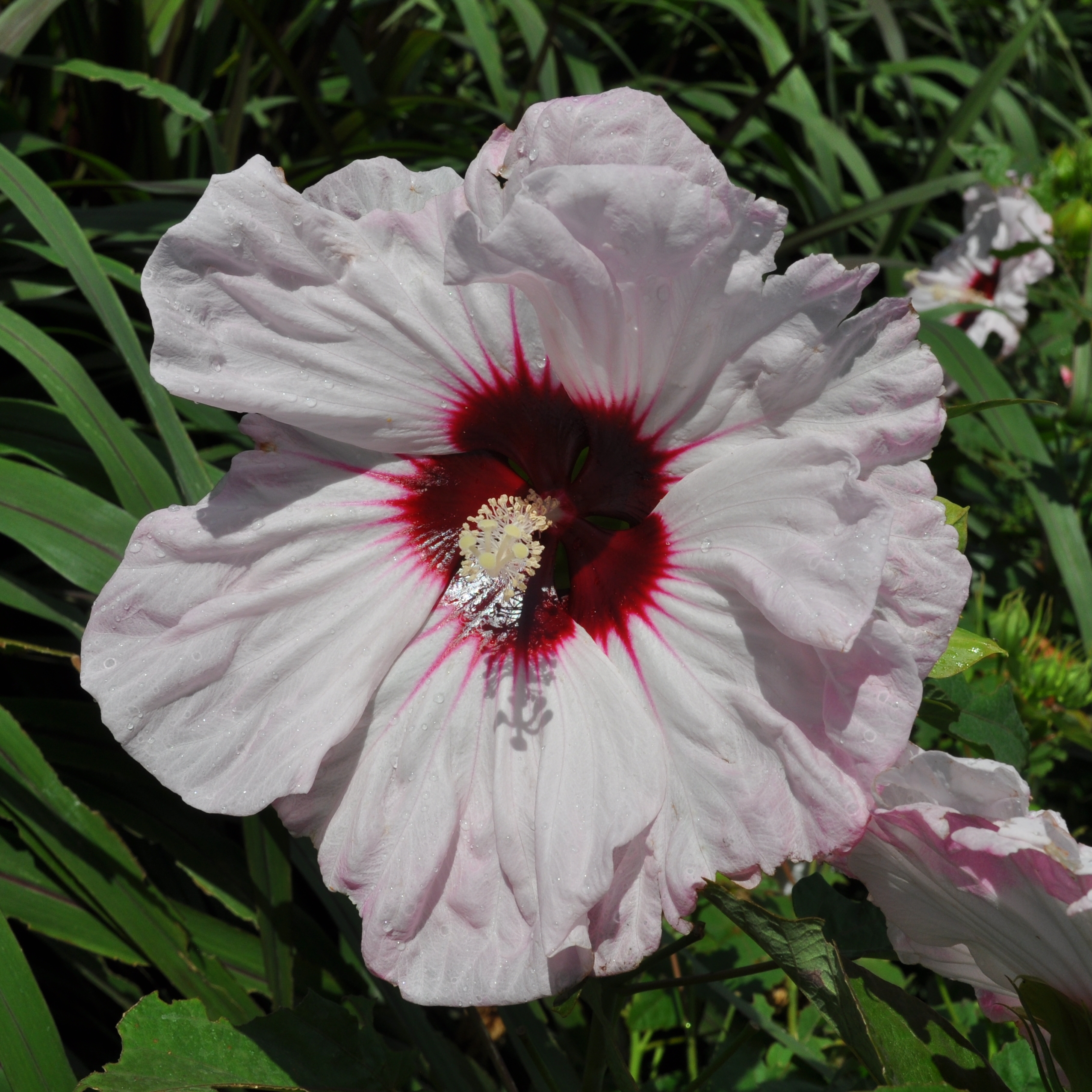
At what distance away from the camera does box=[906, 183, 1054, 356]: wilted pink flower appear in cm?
260

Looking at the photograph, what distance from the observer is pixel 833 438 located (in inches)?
34.5

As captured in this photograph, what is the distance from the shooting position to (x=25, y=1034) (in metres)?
1.14

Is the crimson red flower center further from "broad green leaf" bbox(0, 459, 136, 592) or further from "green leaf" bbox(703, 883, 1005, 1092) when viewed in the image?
"broad green leaf" bbox(0, 459, 136, 592)

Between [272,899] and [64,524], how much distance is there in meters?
0.56

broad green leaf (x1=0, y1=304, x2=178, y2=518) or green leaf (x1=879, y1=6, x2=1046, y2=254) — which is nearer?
broad green leaf (x1=0, y1=304, x2=178, y2=518)

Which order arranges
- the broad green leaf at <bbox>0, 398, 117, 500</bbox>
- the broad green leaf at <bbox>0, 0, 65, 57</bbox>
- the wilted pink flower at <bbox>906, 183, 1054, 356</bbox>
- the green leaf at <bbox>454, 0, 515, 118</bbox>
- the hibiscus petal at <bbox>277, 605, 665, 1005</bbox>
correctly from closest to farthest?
the hibiscus petal at <bbox>277, 605, 665, 1005</bbox>
the broad green leaf at <bbox>0, 398, 117, 500</bbox>
the broad green leaf at <bbox>0, 0, 65, 57</bbox>
the green leaf at <bbox>454, 0, 515, 118</bbox>
the wilted pink flower at <bbox>906, 183, 1054, 356</bbox>

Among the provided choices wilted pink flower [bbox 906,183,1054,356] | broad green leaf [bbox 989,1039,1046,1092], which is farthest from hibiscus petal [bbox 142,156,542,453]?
wilted pink flower [bbox 906,183,1054,356]

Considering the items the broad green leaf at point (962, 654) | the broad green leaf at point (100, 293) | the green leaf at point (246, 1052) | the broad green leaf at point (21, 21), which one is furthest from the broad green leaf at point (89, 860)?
the broad green leaf at point (21, 21)

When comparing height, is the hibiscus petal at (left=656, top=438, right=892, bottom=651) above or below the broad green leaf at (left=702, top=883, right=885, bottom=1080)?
above

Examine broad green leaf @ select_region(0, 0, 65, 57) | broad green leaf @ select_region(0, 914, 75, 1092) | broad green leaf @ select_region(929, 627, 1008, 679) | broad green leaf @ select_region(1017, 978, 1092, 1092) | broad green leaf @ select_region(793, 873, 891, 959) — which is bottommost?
broad green leaf @ select_region(0, 914, 75, 1092)

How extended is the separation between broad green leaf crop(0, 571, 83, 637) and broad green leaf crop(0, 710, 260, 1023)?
0.50 feet

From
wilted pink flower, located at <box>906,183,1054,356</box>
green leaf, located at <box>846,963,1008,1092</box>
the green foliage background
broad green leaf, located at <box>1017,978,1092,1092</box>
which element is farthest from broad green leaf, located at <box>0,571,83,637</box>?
wilted pink flower, located at <box>906,183,1054,356</box>

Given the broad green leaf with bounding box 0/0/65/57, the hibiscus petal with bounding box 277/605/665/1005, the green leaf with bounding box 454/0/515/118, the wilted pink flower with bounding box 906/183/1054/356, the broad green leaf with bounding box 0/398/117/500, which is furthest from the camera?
the wilted pink flower with bounding box 906/183/1054/356

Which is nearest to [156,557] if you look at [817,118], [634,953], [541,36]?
[634,953]
